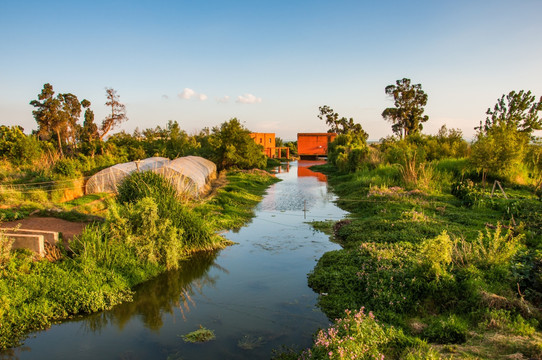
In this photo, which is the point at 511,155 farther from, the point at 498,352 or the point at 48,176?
the point at 48,176

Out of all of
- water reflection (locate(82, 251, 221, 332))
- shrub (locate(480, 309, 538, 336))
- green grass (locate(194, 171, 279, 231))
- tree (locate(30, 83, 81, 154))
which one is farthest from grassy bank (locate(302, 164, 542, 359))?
tree (locate(30, 83, 81, 154))

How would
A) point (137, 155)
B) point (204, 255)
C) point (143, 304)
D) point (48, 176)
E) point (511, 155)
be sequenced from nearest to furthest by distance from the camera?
1. point (143, 304)
2. point (204, 255)
3. point (511, 155)
4. point (48, 176)
5. point (137, 155)

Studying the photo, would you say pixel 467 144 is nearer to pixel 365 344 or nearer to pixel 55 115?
pixel 365 344

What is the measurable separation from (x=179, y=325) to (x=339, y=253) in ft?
13.1

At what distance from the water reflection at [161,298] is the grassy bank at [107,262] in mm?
186

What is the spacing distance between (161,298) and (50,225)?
449cm

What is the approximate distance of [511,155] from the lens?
13.7 m

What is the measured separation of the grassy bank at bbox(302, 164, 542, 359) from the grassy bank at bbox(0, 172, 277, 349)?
11.5ft

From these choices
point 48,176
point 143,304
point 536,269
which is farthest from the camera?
point 48,176

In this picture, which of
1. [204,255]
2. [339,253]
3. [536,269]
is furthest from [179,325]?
[536,269]

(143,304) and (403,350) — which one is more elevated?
(403,350)

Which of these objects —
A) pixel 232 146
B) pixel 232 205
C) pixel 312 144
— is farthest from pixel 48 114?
pixel 312 144

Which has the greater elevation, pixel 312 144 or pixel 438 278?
pixel 312 144

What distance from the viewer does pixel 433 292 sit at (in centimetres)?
556
